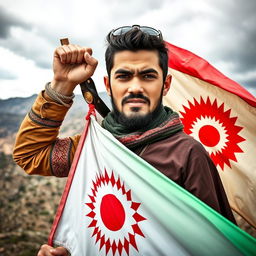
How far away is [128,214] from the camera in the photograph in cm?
140

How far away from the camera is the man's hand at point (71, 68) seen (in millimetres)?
1658

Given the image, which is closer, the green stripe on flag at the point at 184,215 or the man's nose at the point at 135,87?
the green stripe on flag at the point at 184,215

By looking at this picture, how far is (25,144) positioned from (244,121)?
2.61 m

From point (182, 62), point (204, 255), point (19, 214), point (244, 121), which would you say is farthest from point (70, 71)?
point (19, 214)

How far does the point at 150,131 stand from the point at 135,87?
0.36 m

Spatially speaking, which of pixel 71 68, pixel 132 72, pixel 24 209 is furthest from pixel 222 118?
pixel 24 209

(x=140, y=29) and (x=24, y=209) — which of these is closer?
(x=140, y=29)

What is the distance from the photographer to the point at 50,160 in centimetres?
175

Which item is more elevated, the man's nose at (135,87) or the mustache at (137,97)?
the man's nose at (135,87)

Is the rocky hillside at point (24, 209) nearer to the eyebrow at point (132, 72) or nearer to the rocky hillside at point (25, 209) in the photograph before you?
the rocky hillside at point (25, 209)

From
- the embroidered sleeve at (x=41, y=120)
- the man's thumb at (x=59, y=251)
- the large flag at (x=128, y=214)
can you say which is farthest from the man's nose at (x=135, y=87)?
the man's thumb at (x=59, y=251)

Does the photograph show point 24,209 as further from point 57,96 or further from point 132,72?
point 132,72

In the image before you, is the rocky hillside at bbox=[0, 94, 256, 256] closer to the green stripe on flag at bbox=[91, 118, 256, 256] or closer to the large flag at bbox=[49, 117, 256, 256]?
the large flag at bbox=[49, 117, 256, 256]

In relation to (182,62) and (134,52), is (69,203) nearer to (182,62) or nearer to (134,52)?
(134,52)
